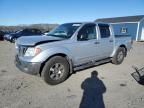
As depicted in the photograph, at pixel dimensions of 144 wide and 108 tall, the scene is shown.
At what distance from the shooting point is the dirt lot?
406 cm

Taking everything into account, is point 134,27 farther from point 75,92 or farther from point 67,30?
point 75,92

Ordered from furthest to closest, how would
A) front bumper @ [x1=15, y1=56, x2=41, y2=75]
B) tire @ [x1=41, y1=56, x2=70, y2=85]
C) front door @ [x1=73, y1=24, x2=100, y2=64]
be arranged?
front door @ [x1=73, y1=24, x2=100, y2=64] → tire @ [x1=41, y1=56, x2=70, y2=85] → front bumper @ [x1=15, y1=56, x2=41, y2=75]

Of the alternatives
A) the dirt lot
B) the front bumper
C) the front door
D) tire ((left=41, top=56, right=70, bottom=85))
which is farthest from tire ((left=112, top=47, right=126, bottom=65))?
the front bumper

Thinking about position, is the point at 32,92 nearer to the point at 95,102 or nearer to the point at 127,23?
the point at 95,102

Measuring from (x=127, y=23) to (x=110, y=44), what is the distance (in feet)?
75.3

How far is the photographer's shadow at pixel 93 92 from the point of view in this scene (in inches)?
159

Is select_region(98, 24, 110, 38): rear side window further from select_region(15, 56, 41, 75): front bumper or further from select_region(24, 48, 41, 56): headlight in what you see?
select_region(15, 56, 41, 75): front bumper

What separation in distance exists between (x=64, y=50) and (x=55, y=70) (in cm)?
71

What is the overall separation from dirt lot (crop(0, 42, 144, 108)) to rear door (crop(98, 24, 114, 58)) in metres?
1.03

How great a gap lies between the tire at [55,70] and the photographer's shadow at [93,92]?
757mm

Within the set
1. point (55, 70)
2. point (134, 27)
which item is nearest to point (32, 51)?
point (55, 70)

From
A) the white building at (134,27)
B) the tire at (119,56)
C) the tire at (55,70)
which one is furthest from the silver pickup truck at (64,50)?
the white building at (134,27)

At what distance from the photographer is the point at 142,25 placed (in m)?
27.6

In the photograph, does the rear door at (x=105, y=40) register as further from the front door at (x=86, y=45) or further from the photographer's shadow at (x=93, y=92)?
the photographer's shadow at (x=93, y=92)
